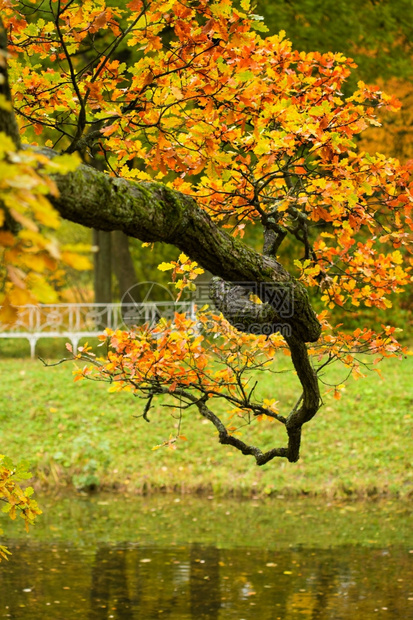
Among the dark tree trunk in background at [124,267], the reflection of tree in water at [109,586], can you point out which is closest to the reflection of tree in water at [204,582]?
the reflection of tree in water at [109,586]

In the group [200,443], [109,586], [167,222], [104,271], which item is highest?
[104,271]

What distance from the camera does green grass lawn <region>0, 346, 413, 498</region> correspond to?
431 inches

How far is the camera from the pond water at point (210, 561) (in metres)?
7.21

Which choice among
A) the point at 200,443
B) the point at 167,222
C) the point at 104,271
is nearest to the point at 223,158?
the point at 167,222

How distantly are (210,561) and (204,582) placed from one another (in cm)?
63

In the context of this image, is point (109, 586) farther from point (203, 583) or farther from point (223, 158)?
point (223, 158)

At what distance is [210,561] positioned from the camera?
850 cm

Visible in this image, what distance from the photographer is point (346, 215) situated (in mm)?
5258

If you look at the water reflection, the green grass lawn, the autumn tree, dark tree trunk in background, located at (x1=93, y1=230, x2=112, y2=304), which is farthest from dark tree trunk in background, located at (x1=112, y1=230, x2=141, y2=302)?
the autumn tree

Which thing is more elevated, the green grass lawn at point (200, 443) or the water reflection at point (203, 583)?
the green grass lawn at point (200, 443)

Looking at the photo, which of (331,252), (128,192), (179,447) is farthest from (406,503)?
(128,192)

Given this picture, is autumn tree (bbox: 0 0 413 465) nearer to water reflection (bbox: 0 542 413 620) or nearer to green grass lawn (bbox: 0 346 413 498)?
water reflection (bbox: 0 542 413 620)

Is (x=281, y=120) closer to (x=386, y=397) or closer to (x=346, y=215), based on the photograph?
(x=346, y=215)

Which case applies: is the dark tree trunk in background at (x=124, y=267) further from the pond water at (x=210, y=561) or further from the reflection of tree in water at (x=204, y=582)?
the reflection of tree in water at (x=204, y=582)
